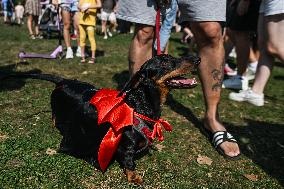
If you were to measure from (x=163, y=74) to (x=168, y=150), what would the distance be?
31.8 inches

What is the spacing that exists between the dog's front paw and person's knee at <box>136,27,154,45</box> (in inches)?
51.6

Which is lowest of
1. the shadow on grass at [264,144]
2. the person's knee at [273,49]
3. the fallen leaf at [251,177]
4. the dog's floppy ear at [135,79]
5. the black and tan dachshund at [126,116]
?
the fallen leaf at [251,177]

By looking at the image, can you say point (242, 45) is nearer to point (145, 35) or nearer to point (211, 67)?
point (211, 67)

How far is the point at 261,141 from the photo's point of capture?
3402 millimetres

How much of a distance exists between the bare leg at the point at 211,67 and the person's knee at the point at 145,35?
1.33 feet

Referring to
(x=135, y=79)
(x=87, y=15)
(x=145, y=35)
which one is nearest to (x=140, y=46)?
(x=145, y=35)

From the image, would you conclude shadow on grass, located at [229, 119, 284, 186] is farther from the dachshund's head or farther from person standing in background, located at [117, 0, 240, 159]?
the dachshund's head

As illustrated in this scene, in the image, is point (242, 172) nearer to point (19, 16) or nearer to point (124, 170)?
point (124, 170)

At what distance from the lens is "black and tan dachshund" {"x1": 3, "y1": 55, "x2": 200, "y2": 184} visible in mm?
2504

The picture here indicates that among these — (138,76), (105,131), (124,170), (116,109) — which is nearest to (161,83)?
(138,76)

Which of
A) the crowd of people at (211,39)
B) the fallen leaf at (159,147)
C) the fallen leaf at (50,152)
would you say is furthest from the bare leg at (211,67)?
the fallen leaf at (50,152)

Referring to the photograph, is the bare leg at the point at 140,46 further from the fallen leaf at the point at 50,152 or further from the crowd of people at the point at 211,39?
the fallen leaf at the point at 50,152

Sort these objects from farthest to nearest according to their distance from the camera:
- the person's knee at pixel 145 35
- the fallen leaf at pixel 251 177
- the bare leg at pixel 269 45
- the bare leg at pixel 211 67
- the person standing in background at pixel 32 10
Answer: the person standing in background at pixel 32 10, the bare leg at pixel 269 45, the person's knee at pixel 145 35, the bare leg at pixel 211 67, the fallen leaf at pixel 251 177

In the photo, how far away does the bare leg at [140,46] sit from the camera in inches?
Answer: 126
